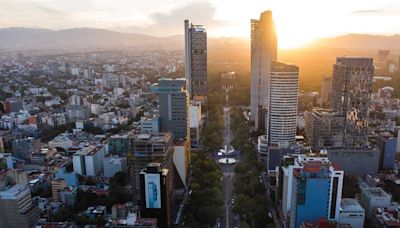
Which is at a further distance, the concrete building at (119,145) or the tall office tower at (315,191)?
the concrete building at (119,145)

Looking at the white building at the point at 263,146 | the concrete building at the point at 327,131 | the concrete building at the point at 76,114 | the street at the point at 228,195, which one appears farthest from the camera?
the concrete building at the point at 76,114

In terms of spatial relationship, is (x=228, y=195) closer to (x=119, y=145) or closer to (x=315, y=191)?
(x=315, y=191)

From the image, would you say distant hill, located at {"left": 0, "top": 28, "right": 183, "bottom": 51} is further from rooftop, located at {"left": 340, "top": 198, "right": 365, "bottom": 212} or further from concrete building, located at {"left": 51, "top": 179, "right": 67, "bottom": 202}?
rooftop, located at {"left": 340, "top": 198, "right": 365, "bottom": 212}

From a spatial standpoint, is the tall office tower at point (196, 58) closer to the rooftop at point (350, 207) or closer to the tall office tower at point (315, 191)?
the rooftop at point (350, 207)

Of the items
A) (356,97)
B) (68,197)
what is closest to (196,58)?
(356,97)

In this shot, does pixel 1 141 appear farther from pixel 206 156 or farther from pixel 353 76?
pixel 353 76

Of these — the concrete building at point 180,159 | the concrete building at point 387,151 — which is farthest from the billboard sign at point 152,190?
the concrete building at point 387,151
